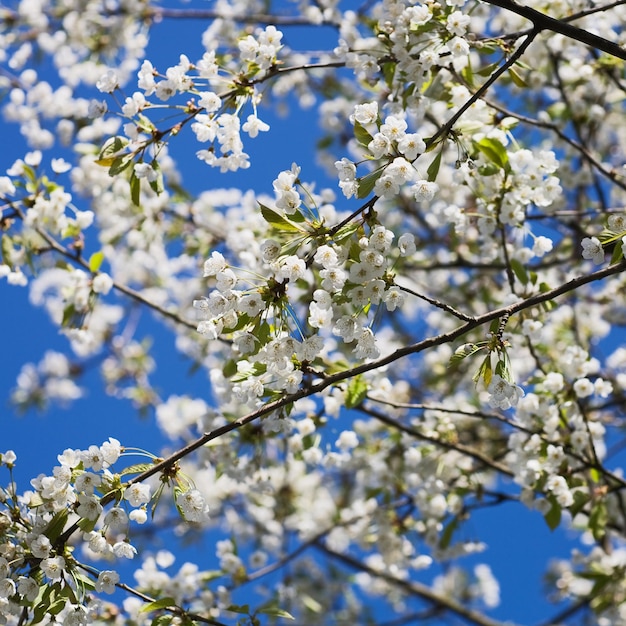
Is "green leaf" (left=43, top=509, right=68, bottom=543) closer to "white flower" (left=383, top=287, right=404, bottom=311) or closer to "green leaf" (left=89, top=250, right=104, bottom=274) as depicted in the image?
"white flower" (left=383, top=287, right=404, bottom=311)

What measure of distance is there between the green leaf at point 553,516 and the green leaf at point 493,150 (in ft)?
4.72

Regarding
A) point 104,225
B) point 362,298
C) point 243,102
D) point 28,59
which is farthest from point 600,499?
point 28,59

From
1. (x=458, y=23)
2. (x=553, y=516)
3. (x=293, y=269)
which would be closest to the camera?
(x=293, y=269)

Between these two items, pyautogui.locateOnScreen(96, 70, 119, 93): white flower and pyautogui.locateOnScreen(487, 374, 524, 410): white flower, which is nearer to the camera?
pyautogui.locateOnScreen(487, 374, 524, 410): white flower

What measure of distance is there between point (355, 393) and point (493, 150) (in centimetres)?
105

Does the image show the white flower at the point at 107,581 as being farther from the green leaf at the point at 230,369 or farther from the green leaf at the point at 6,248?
the green leaf at the point at 6,248

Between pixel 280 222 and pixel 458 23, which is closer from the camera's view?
pixel 280 222

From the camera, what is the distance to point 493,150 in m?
2.99

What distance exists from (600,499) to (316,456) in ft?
4.31

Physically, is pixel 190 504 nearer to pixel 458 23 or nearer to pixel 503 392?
pixel 503 392

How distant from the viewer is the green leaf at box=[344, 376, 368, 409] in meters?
3.06

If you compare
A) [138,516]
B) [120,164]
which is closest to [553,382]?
[138,516]

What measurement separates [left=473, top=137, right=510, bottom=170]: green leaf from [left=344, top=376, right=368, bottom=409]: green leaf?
3.26ft

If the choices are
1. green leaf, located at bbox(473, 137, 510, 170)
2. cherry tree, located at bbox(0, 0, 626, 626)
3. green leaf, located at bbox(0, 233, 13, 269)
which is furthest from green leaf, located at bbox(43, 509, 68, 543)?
green leaf, located at bbox(473, 137, 510, 170)
